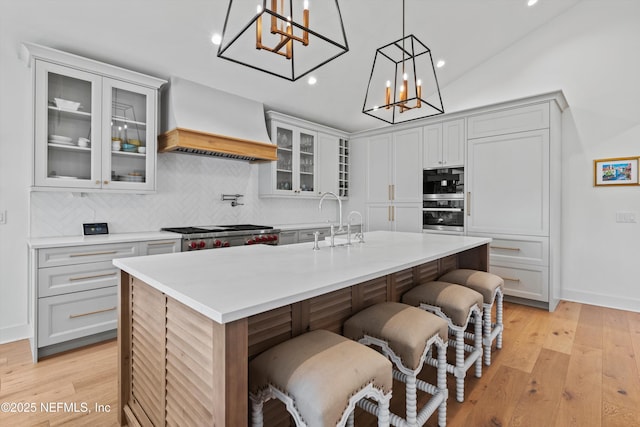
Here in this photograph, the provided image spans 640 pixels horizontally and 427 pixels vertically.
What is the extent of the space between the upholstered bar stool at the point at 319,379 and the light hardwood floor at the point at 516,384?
36.9 inches

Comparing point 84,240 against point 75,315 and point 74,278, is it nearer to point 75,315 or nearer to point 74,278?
point 74,278

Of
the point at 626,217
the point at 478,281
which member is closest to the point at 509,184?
the point at 626,217

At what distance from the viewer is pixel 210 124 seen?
136 inches

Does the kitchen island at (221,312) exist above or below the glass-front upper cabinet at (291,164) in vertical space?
below

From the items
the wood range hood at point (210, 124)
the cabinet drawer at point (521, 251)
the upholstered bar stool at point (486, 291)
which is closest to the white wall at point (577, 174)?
the wood range hood at point (210, 124)

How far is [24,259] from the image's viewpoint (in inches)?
110

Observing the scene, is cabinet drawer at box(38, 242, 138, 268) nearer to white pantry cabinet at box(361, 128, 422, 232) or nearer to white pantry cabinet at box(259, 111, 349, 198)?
white pantry cabinet at box(259, 111, 349, 198)

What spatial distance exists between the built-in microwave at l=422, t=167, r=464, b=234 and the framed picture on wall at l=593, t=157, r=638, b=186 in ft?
4.75

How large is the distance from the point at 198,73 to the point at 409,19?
2388 millimetres

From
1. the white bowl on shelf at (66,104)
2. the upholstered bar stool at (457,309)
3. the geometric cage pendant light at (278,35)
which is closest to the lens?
the upholstered bar stool at (457,309)

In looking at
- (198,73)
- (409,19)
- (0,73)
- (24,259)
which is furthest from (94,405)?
(409,19)

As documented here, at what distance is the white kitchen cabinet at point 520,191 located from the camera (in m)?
3.49

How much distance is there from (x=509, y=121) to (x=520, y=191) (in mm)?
825

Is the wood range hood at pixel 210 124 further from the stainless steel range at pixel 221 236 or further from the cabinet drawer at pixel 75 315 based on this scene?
the cabinet drawer at pixel 75 315
